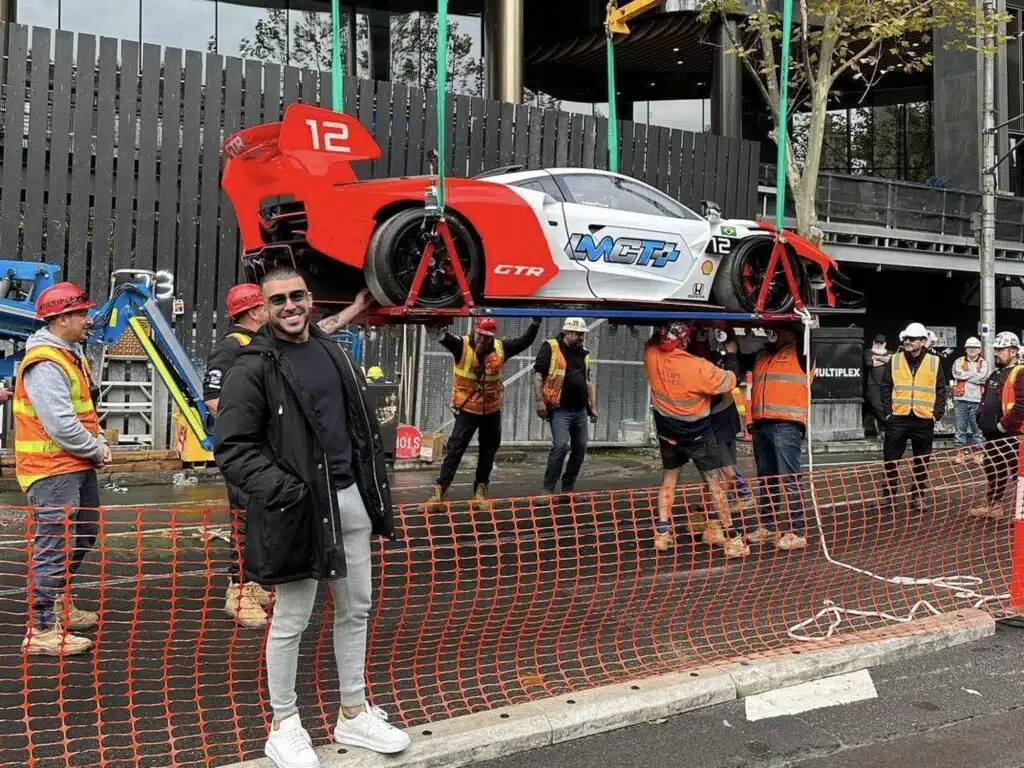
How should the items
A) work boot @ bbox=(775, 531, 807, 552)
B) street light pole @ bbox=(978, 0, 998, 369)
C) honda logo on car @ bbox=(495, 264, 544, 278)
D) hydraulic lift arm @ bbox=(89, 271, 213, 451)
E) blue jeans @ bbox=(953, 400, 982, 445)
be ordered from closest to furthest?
honda logo on car @ bbox=(495, 264, 544, 278) < work boot @ bbox=(775, 531, 807, 552) < hydraulic lift arm @ bbox=(89, 271, 213, 451) < blue jeans @ bbox=(953, 400, 982, 445) < street light pole @ bbox=(978, 0, 998, 369)

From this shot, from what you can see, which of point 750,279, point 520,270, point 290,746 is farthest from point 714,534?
point 290,746

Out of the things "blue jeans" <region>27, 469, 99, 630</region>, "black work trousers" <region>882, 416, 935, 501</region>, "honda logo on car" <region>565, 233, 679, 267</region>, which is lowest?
"blue jeans" <region>27, 469, 99, 630</region>

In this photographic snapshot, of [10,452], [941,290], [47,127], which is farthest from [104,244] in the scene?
[941,290]

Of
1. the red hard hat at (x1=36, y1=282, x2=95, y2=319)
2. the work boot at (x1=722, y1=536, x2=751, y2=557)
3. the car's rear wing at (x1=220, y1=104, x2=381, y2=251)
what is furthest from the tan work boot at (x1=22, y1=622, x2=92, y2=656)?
the work boot at (x1=722, y1=536, x2=751, y2=557)

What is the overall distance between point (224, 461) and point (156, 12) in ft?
54.1

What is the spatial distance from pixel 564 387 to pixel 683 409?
2256 mm

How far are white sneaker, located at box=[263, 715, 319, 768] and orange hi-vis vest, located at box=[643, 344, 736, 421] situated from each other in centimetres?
412

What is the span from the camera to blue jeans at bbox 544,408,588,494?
9.00 m

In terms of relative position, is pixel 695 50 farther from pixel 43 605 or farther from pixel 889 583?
pixel 43 605

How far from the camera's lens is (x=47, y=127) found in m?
11.0

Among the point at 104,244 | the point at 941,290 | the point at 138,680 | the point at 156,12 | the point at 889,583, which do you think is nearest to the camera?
the point at 138,680

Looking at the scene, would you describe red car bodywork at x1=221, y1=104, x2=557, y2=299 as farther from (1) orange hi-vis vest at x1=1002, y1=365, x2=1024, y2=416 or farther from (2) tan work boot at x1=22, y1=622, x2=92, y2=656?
(1) orange hi-vis vest at x1=1002, y1=365, x2=1024, y2=416

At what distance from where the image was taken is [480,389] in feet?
27.2

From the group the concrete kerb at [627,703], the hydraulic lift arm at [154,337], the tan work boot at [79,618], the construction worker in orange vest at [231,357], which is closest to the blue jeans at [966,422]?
the concrete kerb at [627,703]
